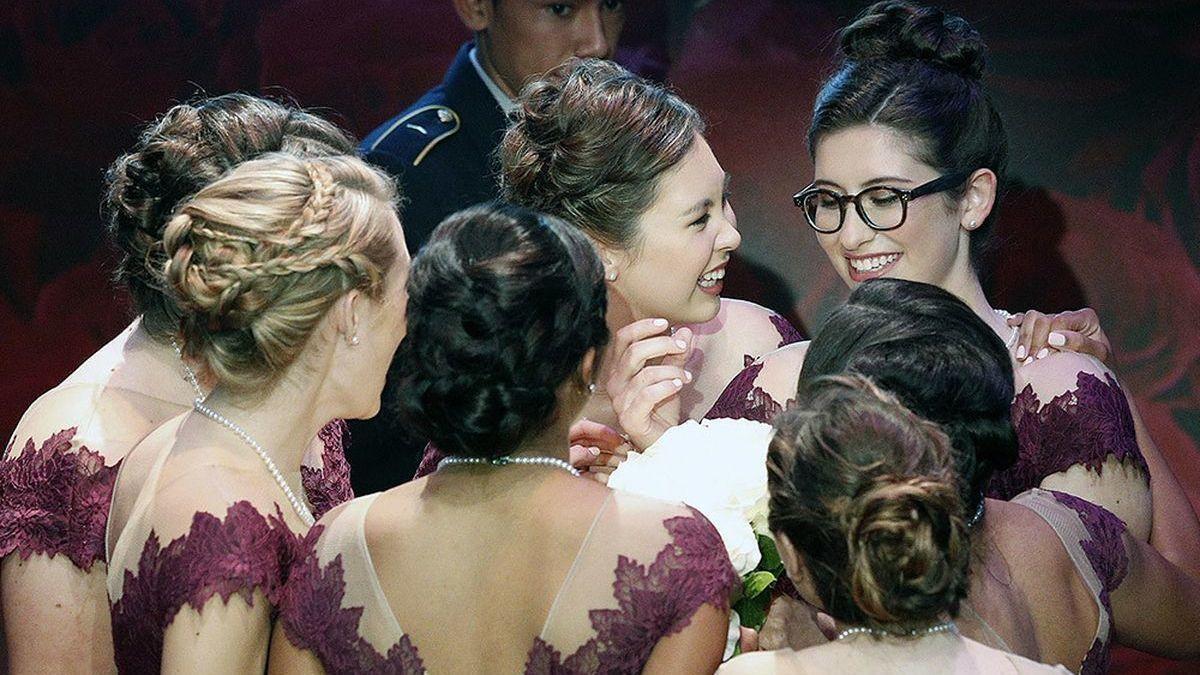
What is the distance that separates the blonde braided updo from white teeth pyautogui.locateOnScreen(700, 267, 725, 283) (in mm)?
816

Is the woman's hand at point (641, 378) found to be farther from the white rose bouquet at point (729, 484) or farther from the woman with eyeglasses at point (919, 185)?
the white rose bouquet at point (729, 484)

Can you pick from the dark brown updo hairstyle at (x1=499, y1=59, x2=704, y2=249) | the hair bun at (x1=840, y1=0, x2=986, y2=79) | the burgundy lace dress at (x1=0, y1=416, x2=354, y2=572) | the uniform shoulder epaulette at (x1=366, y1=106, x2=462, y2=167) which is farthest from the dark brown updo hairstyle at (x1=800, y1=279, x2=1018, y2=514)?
the uniform shoulder epaulette at (x1=366, y1=106, x2=462, y2=167)

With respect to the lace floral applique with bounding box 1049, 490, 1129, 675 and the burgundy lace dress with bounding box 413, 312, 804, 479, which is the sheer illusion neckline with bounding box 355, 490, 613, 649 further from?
the lace floral applique with bounding box 1049, 490, 1129, 675

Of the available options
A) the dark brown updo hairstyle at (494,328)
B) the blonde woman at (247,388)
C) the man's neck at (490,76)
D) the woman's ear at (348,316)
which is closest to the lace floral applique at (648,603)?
the dark brown updo hairstyle at (494,328)

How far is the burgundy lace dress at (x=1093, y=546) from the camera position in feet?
7.40

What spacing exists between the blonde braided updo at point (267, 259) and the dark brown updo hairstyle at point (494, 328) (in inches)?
9.7

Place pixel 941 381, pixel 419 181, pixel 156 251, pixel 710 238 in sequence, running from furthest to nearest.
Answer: pixel 419 181 < pixel 710 238 < pixel 156 251 < pixel 941 381

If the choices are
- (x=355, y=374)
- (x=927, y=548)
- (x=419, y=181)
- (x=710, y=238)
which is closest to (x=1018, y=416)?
(x=710, y=238)

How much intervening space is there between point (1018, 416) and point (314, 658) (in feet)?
4.23

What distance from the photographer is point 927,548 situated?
1.82 metres

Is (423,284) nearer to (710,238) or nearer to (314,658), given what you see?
(314,658)

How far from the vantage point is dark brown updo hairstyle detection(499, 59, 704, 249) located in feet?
9.53

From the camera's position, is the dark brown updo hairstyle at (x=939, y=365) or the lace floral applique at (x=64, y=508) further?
the lace floral applique at (x=64, y=508)

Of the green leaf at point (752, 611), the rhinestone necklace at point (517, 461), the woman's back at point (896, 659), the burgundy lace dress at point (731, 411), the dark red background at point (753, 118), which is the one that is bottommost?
the dark red background at point (753, 118)
